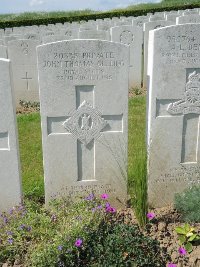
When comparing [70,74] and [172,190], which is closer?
[70,74]

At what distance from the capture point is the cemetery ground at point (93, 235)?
2898 millimetres

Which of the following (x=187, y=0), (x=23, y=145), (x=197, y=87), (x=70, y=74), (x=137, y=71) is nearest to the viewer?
(x=70, y=74)

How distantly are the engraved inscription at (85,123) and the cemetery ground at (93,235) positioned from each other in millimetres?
525

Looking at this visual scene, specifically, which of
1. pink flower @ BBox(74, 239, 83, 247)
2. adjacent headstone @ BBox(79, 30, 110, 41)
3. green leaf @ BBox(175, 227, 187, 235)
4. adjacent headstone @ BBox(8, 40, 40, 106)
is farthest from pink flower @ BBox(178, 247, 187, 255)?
adjacent headstone @ BBox(79, 30, 110, 41)

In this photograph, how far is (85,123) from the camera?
144 inches

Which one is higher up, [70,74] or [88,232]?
[70,74]

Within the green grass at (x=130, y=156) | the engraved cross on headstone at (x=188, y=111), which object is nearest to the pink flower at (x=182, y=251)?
the green grass at (x=130, y=156)

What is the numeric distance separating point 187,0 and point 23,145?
2661 centimetres

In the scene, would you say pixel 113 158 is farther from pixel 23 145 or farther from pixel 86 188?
pixel 23 145

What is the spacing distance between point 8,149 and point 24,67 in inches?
177

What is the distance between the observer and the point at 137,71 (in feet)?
27.8

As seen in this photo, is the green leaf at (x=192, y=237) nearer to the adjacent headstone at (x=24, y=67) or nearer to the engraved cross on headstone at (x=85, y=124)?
the engraved cross on headstone at (x=85, y=124)

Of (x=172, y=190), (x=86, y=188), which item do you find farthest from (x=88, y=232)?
(x=172, y=190)

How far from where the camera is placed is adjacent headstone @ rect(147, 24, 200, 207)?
3.57 metres
